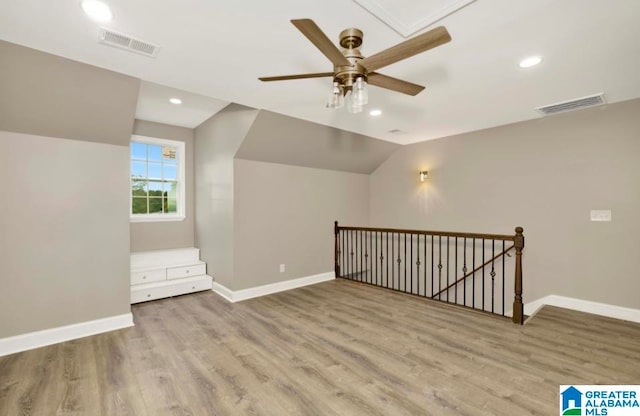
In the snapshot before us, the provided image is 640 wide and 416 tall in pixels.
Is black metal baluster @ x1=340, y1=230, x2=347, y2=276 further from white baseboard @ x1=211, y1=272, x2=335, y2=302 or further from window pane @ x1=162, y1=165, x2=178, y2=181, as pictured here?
window pane @ x1=162, y1=165, x2=178, y2=181

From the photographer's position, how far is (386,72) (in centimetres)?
270

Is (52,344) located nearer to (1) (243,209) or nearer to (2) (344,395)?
(1) (243,209)

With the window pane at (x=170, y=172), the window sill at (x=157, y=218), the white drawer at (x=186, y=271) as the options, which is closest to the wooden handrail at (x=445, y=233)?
the white drawer at (x=186, y=271)

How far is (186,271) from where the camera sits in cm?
486

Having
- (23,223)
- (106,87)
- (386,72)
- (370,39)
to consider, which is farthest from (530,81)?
(23,223)

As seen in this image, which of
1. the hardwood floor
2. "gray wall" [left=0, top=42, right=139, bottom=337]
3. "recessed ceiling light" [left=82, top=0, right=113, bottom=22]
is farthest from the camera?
"gray wall" [left=0, top=42, right=139, bottom=337]

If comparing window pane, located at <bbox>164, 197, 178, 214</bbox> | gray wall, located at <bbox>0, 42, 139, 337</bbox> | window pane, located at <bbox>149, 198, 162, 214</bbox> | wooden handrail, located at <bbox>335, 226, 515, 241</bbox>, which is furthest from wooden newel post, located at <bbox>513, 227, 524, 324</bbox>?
window pane, located at <bbox>149, 198, 162, 214</bbox>

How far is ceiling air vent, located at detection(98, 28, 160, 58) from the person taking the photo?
2.17 m

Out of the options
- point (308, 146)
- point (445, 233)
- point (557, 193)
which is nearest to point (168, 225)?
point (308, 146)

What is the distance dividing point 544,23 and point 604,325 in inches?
137

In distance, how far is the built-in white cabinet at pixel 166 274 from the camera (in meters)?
4.33

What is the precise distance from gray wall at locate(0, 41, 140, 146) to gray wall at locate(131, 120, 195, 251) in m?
1.87

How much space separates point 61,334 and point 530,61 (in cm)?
534

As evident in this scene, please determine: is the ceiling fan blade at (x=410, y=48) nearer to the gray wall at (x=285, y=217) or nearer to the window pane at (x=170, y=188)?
the gray wall at (x=285, y=217)
